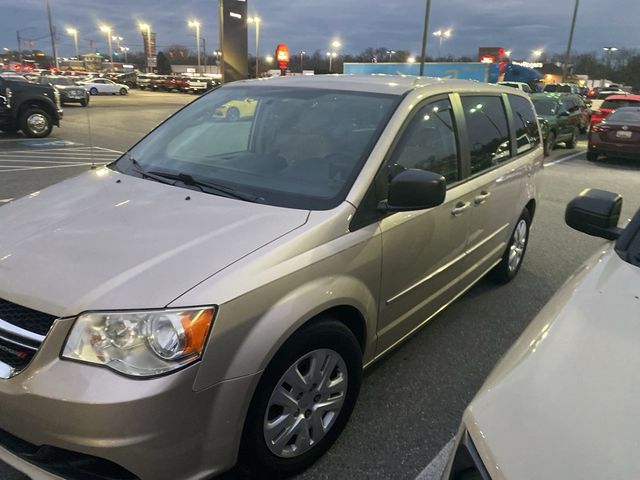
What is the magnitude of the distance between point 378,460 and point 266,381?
2.86 ft

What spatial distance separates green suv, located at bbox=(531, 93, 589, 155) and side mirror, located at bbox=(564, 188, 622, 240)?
12.5 meters

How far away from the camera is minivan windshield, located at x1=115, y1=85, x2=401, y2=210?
9.02 ft

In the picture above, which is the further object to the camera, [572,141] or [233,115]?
[572,141]

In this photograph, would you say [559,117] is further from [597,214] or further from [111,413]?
[111,413]

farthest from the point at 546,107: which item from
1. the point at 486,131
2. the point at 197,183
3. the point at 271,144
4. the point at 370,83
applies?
the point at 197,183

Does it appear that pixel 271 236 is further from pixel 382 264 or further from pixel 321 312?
pixel 382 264

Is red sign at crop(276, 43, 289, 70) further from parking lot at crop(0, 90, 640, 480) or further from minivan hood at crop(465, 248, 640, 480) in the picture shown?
minivan hood at crop(465, 248, 640, 480)

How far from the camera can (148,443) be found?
6.07 feet

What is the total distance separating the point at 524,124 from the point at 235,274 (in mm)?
3871

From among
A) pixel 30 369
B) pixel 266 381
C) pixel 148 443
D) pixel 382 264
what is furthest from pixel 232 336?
pixel 382 264

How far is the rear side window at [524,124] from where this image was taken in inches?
186

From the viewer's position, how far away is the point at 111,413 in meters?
1.79

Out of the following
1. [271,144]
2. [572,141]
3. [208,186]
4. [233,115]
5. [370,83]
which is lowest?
[572,141]

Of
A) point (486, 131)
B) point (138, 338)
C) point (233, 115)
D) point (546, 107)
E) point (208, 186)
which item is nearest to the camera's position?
point (138, 338)
